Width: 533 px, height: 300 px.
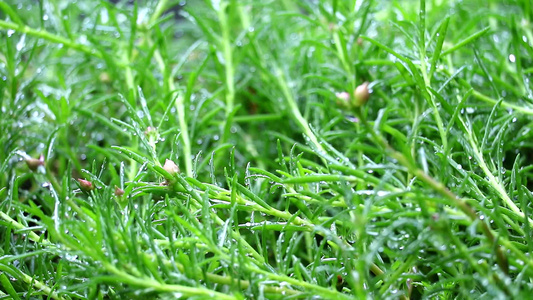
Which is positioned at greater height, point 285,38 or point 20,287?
point 285,38

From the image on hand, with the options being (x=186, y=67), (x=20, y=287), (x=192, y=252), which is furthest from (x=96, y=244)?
(x=186, y=67)

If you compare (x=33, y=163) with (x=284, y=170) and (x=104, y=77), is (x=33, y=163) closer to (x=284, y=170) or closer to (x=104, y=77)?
(x=284, y=170)

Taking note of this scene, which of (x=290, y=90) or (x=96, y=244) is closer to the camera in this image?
(x=96, y=244)

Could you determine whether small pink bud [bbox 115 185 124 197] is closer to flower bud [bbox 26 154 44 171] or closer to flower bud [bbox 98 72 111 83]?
flower bud [bbox 26 154 44 171]

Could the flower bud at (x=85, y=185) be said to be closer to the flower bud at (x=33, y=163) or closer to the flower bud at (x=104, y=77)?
the flower bud at (x=33, y=163)

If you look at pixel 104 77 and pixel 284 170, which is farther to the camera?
pixel 104 77

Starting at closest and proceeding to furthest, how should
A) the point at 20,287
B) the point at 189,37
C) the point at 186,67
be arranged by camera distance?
the point at 20,287, the point at 186,67, the point at 189,37

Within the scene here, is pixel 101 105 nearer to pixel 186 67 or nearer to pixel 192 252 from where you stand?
pixel 186 67

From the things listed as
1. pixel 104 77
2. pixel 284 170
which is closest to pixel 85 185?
pixel 284 170
